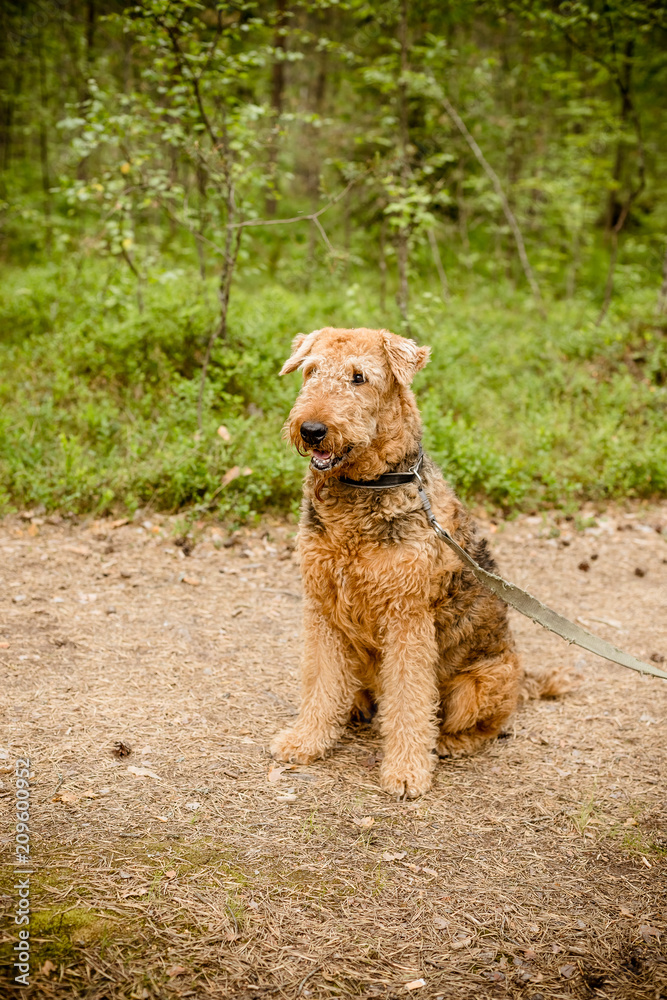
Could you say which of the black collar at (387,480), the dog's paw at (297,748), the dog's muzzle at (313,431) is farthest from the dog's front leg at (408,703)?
the dog's muzzle at (313,431)

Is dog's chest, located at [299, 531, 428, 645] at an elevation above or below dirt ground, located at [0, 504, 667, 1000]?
above

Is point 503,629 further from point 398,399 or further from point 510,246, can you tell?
point 510,246

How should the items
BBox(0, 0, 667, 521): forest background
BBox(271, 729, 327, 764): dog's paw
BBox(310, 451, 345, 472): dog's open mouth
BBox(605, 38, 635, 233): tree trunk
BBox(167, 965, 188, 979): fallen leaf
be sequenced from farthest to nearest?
BBox(605, 38, 635, 233): tree trunk < BBox(0, 0, 667, 521): forest background < BBox(271, 729, 327, 764): dog's paw < BBox(310, 451, 345, 472): dog's open mouth < BBox(167, 965, 188, 979): fallen leaf

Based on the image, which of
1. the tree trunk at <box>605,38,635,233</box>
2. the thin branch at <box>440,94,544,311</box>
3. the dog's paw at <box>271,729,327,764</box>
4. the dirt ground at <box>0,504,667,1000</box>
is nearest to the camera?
the dirt ground at <box>0,504,667,1000</box>

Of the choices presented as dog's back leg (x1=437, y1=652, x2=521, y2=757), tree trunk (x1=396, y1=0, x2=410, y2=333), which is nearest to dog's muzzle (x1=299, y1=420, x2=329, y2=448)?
dog's back leg (x1=437, y1=652, x2=521, y2=757)

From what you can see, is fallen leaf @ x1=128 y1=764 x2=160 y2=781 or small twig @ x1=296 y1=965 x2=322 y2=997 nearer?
Answer: small twig @ x1=296 y1=965 x2=322 y2=997

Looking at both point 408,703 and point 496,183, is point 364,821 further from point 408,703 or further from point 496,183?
point 496,183

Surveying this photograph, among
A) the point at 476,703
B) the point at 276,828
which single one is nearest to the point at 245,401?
the point at 476,703

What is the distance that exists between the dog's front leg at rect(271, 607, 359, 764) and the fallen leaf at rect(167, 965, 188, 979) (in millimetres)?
1293

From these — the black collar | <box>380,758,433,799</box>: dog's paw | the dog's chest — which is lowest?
<box>380,758,433,799</box>: dog's paw

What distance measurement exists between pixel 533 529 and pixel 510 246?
10243 mm

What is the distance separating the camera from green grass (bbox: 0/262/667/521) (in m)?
6.50

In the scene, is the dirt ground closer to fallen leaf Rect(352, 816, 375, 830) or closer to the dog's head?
fallen leaf Rect(352, 816, 375, 830)

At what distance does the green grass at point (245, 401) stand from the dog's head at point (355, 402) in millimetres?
3232
